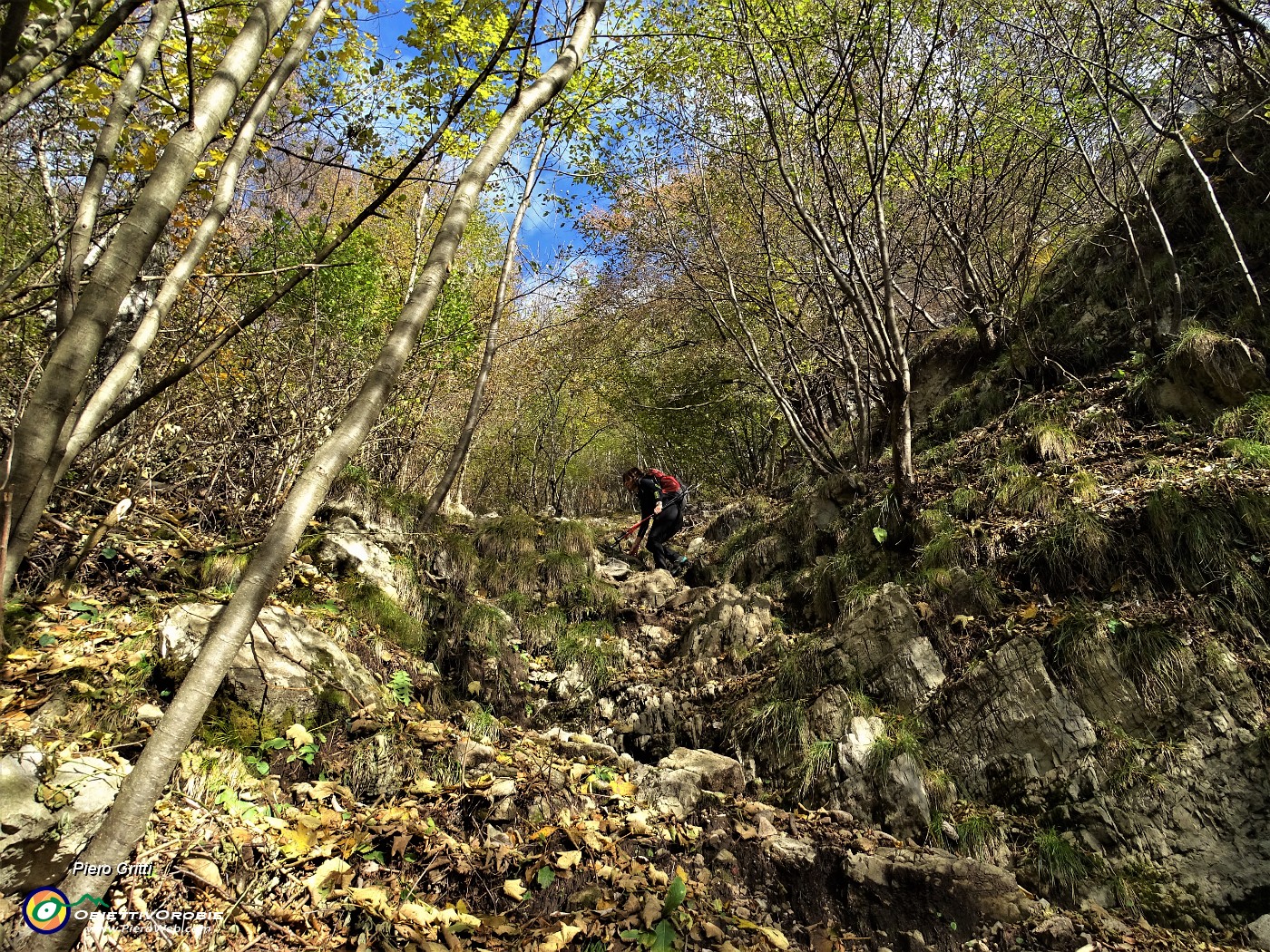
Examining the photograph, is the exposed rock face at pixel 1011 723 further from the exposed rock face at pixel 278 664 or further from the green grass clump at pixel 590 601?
the exposed rock face at pixel 278 664

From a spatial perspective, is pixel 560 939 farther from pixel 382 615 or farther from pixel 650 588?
pixel 650 588

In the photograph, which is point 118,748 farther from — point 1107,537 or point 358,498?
point 1107,537

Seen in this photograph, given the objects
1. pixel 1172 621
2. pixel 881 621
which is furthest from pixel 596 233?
pixel 1172 621

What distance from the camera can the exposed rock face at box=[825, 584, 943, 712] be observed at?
454 centimetres

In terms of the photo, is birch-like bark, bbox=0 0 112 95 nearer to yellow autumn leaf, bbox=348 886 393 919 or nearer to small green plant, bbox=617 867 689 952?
yellow autumn leaf, bbox=348 886 393 919

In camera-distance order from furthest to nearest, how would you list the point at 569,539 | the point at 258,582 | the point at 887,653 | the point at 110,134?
the point at 569,539, the point at 887,653, the point at 110,134, the point at 258,582

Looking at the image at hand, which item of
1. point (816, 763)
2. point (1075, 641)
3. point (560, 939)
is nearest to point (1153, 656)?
point (1075, 641)

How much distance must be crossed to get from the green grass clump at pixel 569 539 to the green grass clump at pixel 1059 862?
5.60 metres

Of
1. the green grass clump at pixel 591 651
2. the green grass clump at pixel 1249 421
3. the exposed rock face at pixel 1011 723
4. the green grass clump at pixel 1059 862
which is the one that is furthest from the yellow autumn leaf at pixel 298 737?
the green grass clump at pixel 1249 421

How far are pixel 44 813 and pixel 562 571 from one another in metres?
5.35

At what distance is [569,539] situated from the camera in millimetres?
8289

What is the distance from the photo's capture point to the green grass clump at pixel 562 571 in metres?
7.24

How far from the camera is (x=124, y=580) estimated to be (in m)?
3.81

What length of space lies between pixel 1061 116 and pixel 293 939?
31.8 feet
